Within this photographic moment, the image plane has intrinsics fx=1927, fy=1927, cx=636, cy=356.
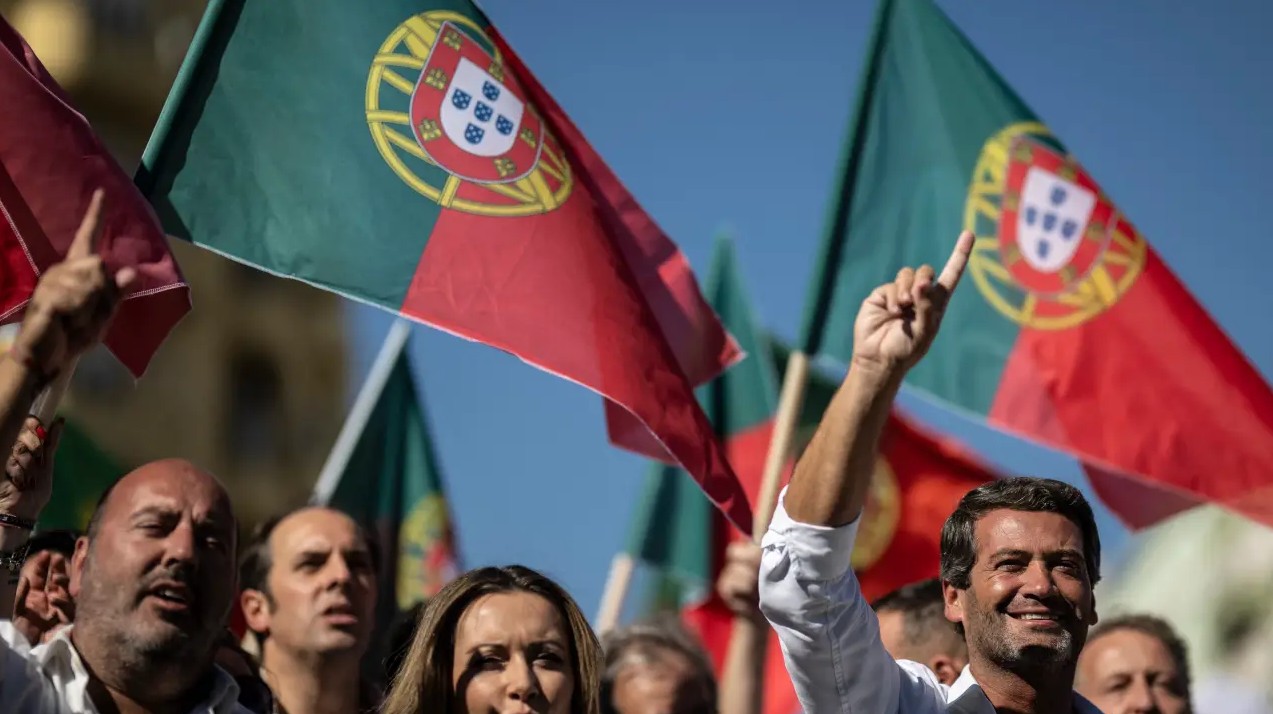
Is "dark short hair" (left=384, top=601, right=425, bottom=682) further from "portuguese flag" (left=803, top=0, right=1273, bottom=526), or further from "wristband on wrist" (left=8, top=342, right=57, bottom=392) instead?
"portuguese flag" (left=803, top=0, right=1273, bottom=526)

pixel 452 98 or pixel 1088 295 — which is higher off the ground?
pixel 1088 295

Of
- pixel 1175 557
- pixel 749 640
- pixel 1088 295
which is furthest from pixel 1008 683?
pixel 1175 557

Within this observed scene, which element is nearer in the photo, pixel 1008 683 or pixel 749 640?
pixel 1008 683

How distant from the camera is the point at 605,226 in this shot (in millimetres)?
6277

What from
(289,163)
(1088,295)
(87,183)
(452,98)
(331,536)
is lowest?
(331,536)

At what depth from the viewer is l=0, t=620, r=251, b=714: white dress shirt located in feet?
13.0

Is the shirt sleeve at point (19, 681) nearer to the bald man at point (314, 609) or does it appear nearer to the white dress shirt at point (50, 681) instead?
the white dress shirt at point (50, 681)

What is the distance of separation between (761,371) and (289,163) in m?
3.88

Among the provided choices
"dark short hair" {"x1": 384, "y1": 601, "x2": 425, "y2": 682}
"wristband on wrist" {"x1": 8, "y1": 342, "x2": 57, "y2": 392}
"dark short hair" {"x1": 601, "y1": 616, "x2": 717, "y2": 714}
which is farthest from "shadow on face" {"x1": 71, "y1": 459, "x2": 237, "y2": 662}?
"dark short hair" {"x1": 601, "y1": 616, "x2": 717, "y2": 714}

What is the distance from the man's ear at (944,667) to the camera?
5266 mm

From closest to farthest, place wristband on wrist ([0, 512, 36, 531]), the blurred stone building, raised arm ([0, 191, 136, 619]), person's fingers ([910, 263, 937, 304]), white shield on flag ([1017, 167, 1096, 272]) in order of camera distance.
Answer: raised arm ([0, 191, 136, 619]), person's fingers ([910, 263, 937, 304]), wristband on wrist ([0, 512, 36, 531]), white shield on flag ([1017, 167, 1096, 272]), the blurred stone building

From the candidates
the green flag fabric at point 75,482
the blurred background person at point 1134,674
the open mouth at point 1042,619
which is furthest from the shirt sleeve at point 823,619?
the green flag fabric at point 75,482

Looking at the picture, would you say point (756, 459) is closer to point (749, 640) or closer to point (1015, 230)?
point (1015, 230)

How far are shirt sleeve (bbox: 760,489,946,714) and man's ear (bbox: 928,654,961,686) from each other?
150 cm
